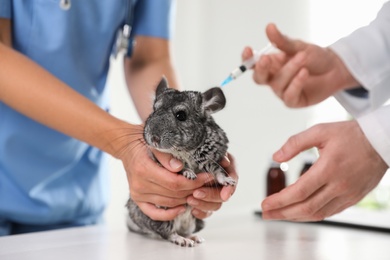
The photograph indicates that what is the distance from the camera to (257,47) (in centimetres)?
352

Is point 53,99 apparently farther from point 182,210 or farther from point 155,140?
point 182,210

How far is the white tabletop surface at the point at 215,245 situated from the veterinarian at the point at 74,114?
4.1 inches

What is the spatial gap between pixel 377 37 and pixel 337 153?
0.62 m

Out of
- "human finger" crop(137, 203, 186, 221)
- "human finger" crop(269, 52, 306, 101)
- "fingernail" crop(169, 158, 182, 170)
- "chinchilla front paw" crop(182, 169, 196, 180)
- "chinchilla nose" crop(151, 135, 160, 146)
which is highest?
"human finger" crop(269, 52, 306, 101)

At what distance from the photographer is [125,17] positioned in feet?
5.47

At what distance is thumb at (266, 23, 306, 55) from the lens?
1471 mm

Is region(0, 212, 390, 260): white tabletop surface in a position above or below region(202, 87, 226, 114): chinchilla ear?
below

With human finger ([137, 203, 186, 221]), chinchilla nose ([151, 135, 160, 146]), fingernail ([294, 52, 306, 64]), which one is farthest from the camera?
fingernail ([294, 52, 306, 64])

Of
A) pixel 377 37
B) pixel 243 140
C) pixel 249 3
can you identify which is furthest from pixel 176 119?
pixel 249 3

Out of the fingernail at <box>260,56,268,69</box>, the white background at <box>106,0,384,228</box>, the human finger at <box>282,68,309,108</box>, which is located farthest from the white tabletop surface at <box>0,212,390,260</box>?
the white background at <box>106,0,384,228</box>

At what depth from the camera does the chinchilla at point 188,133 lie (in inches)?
46.0

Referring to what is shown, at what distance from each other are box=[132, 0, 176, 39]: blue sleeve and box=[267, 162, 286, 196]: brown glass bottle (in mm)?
743

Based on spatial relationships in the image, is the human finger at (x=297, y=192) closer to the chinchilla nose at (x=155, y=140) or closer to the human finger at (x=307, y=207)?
the human finger at (x=307, y=207)

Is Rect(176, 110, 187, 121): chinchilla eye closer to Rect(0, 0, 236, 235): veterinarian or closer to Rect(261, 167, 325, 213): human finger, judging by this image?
Rect(0, 0, 236, 235): veterinarian
